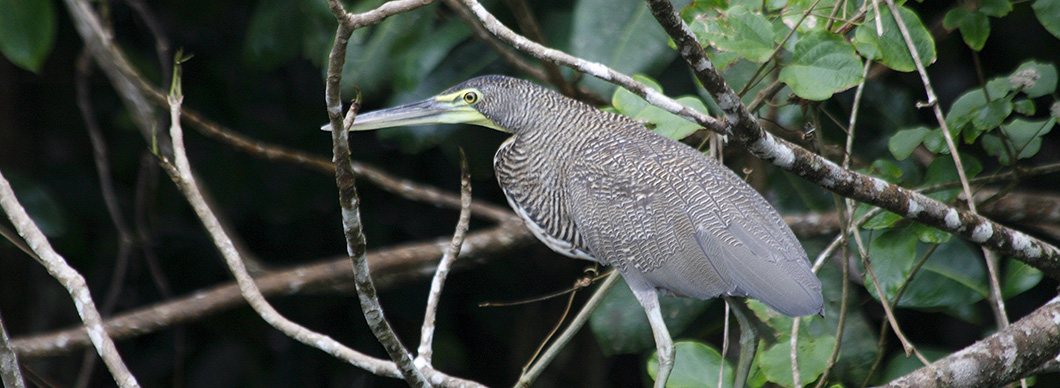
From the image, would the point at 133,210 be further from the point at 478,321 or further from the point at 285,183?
the point at 478,321

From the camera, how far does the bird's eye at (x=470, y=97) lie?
2.12 metres

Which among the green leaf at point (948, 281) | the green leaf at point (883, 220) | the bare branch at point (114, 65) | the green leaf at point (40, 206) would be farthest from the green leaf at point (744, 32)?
the green leaf at point (40, 206)

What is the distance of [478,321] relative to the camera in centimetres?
356

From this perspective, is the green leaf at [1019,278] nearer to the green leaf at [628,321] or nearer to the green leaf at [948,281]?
the green leaf at [948,281]

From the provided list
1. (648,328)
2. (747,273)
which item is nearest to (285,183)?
(648,328)

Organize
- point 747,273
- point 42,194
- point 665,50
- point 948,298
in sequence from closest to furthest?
point 747,273 → point 948,298 → point 665,50 → point 42,194

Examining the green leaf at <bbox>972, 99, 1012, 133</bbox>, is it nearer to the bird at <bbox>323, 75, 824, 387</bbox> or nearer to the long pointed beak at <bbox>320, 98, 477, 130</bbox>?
the bird at <bbox>323, 75, 824, 387</bbox>

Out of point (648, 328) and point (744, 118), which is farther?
point (648, 328)

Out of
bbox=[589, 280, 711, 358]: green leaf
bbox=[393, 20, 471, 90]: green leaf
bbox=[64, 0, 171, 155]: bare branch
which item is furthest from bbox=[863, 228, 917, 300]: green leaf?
bbox=[64, 0, 171, 155]: bare branch

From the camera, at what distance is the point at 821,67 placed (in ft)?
5.72

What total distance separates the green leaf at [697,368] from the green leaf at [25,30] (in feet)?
6.63

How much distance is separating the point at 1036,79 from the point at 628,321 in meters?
1.19

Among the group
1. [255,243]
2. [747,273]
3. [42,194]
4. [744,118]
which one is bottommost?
[747,273]

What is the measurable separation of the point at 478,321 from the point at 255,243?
990 millimetres
